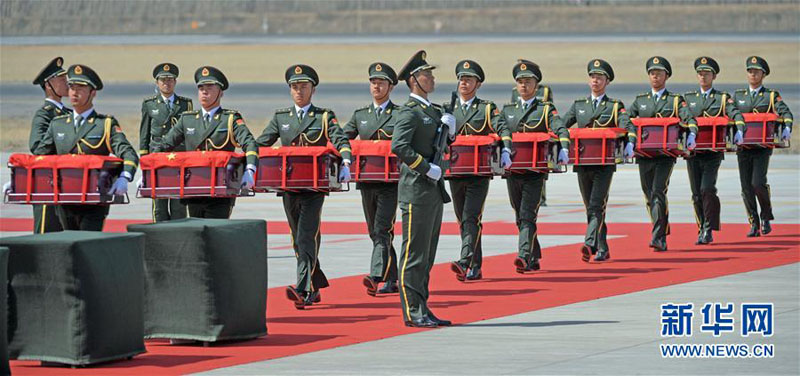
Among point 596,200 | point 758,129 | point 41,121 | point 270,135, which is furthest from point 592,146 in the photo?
point 41,121

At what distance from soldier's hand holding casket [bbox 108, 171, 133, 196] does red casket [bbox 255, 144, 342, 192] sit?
159 cm

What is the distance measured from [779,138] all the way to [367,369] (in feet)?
40.0

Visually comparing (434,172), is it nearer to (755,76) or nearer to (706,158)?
(706,158)

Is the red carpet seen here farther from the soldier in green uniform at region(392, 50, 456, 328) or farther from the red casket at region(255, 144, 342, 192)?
the red casket at region(255, 144, 342, 192)

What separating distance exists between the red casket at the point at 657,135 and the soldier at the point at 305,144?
5502mm

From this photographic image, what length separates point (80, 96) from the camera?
14070mm

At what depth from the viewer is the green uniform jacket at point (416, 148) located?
13219 mm

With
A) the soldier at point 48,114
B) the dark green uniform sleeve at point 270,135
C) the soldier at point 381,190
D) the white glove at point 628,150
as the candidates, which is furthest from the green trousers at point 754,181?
the soldier at point 48,114

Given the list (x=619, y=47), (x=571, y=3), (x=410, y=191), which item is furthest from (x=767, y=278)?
(x=571, y=3)

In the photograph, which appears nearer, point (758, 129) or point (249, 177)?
point (249, 177)

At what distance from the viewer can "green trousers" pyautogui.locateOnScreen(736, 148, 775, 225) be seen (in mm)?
21875

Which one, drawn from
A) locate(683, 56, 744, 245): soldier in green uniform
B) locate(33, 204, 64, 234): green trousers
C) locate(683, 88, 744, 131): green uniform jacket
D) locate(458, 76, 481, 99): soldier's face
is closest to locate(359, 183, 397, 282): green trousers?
locate(458, 76, 481, 99): soldier's face

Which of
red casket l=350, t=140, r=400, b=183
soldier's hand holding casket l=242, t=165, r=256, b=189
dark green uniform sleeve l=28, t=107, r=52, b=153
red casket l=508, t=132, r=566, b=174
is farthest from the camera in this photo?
red casket l=508, t=132, r=566, b=174

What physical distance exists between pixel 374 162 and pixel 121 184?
3.01 metres
